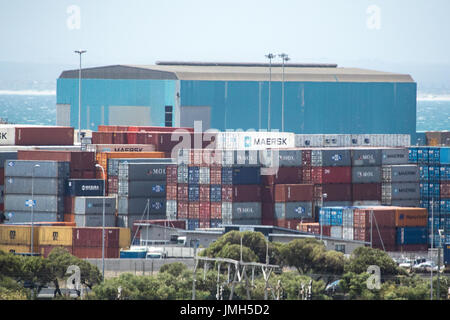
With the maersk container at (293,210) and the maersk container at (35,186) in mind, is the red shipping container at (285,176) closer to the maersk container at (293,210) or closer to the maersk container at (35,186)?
the maersk container at (293,210)

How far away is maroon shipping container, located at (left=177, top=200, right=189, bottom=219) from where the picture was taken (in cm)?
6989

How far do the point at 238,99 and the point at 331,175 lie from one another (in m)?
49.4

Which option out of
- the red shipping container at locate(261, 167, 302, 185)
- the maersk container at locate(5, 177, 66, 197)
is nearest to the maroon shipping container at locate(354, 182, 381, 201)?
the red shipping container at locate(261, 167, 302, 185)

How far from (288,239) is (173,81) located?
2342 inches

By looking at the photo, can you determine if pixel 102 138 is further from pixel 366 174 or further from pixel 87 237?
pixel 87 237

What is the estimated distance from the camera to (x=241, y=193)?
69.1m

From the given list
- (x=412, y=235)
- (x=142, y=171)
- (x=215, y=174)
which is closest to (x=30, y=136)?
(x=142, y=171)

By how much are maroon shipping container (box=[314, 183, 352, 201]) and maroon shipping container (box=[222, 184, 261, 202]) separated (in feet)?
14.9

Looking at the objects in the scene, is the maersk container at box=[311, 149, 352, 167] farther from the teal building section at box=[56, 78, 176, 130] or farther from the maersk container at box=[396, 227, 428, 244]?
the teal building section at box=[56, 78, 176, 130]

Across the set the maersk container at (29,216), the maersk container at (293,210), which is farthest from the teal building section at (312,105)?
the maersk container at (293,210)

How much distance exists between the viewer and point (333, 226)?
66312 mm

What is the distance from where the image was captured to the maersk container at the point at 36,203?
230 ft

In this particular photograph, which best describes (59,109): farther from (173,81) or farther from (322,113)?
(322,113)
